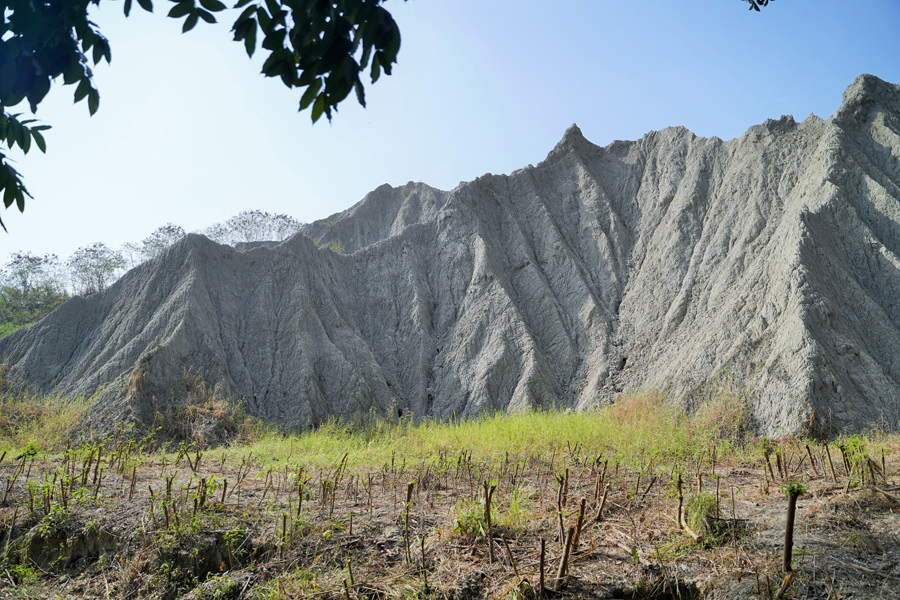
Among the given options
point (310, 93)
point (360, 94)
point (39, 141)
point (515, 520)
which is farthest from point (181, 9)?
point (515, 520)

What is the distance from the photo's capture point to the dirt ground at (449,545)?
361cm

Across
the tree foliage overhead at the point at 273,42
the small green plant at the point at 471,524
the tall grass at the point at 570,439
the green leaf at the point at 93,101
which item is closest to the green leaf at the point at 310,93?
the tree foliage overhead at the point at 273,42

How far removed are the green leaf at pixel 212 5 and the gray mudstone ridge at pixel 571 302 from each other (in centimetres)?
1320

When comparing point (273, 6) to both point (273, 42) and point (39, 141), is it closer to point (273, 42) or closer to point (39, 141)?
point (273, 42)

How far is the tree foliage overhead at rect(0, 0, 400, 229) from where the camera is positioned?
237 cm

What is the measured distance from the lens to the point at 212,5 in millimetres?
2475

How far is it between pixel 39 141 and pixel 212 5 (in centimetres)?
141

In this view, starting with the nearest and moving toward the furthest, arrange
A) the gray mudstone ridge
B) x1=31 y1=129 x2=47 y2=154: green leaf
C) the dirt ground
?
x1=31 y1=129 x2=47 y2=154: green leaf, the dirt ground, the gray mudstone ridge

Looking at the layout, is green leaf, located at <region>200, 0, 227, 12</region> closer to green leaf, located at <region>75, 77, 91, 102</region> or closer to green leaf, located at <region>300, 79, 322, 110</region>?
green leaf, located at <region>300, 79, 322, 110</region>

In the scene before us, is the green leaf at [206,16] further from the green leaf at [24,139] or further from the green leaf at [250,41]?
the green leaf at [24,139]

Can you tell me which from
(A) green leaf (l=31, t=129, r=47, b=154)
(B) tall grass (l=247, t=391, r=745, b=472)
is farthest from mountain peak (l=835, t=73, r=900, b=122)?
(A) green leaf (l=31, t=129, r=47, b=154)

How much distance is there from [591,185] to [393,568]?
74.7ft

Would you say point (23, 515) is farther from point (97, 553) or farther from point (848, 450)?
point (848, 450)

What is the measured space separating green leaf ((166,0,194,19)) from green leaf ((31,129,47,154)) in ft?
4.07
